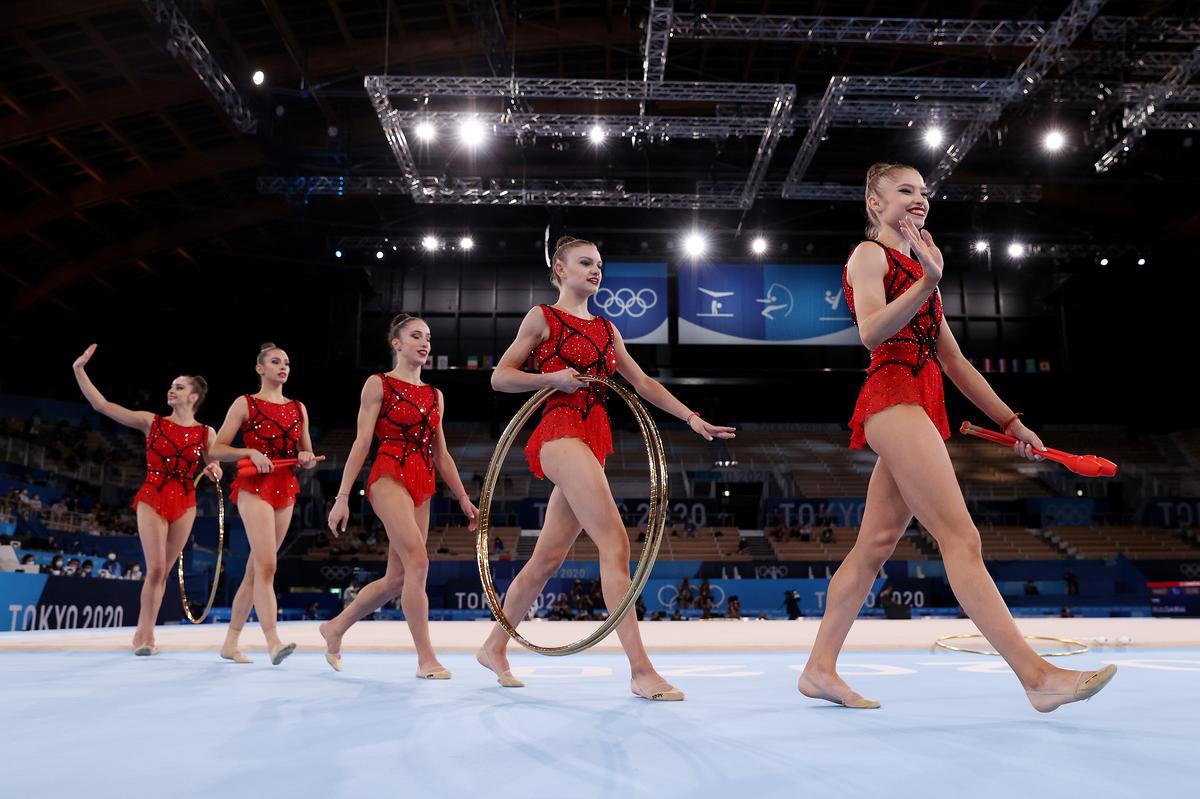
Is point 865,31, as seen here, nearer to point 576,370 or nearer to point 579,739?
point 576,370

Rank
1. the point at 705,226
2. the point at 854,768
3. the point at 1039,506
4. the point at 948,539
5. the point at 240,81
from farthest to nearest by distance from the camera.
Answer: the point at 1039,506 → the point at 705,226 → the point at 240,81 → the point at 948,539 → the point at 854,768

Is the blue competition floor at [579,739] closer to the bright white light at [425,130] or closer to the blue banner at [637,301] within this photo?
the bright white light at [425,130]

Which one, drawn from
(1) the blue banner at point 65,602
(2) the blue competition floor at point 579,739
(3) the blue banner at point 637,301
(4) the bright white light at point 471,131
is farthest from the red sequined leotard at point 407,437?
(3) the blue banner at point 637,301

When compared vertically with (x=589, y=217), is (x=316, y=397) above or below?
below

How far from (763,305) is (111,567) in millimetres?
14056

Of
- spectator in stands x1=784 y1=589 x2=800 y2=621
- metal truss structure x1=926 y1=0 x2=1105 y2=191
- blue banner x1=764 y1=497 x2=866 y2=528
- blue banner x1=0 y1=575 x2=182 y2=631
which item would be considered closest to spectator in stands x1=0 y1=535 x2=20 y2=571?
blue banner x1=0 y1=575 x2=182 y2=631

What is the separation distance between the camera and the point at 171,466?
5.84m

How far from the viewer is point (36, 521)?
15172mm

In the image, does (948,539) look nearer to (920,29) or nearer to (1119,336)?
(920,29)

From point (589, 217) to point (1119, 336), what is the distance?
14.6 m

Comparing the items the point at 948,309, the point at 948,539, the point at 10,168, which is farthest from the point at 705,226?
the point at 948,539

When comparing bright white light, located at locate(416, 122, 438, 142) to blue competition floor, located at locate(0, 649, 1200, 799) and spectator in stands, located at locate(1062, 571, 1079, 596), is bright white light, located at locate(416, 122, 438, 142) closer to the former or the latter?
blue competition floor, located at locate(0, 649, 1200, 799)

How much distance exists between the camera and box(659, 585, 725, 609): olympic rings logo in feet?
52.1

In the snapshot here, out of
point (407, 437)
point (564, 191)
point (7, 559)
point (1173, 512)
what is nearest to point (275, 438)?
point (407, 437)
